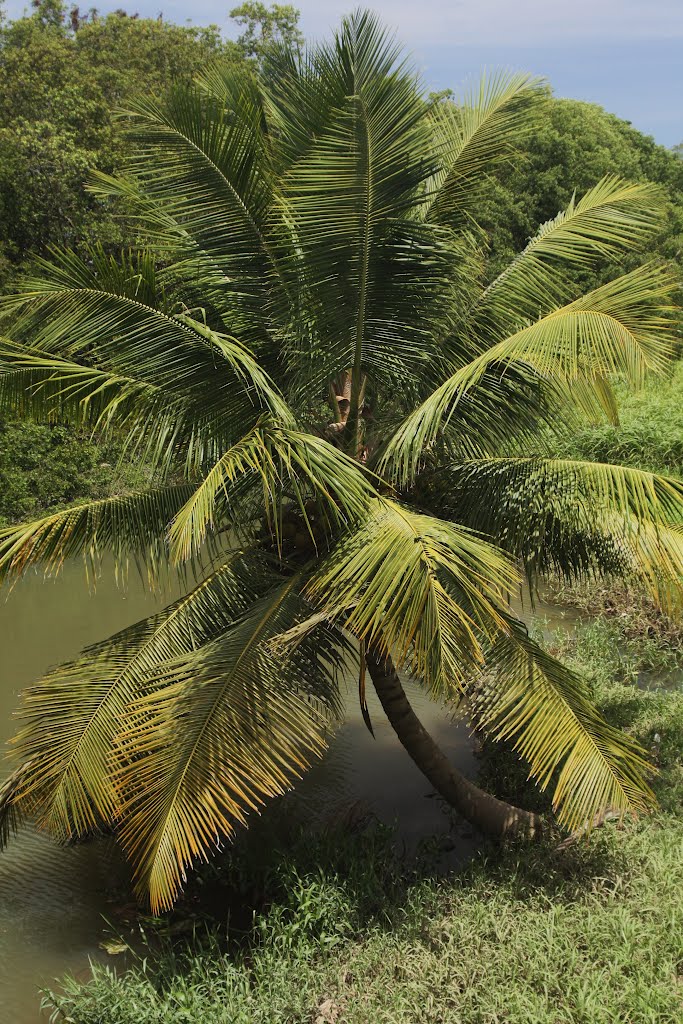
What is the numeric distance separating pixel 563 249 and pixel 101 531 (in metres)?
2.75

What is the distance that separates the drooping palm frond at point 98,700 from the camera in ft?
12.2

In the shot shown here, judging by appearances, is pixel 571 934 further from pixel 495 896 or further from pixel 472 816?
pixel 472 816

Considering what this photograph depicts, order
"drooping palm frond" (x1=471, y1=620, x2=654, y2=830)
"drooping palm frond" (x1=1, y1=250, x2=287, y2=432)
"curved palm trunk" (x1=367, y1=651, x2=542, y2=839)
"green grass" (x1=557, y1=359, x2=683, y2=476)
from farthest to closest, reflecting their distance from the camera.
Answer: "green grass" (x1=557, y1=359, x2=683, y2=476), "curved palm trunk" (x1=367, y1=651, x2=542, y2=839), "drooping palm frond" (x1=1, y1=250, x2=287, y2=432), "drooping palm frond" (x1=471, y1=620, x2=654, y2=830)

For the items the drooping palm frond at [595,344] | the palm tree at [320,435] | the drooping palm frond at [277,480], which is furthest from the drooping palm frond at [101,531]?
the drooping palm frond at [595,344]

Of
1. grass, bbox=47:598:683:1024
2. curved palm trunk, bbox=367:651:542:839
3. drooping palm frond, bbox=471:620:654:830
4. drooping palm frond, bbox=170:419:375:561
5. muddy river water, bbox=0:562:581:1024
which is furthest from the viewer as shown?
curved palm trunk, bbox=367:651:542:839

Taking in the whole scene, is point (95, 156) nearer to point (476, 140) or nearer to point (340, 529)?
point (476, 140)

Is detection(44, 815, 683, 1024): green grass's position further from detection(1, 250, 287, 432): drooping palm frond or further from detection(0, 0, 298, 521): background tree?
detection(0, 0, 298, 521): background tree

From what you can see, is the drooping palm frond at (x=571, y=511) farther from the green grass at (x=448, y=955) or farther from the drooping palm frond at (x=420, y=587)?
the green grass at (x=448, y=955)

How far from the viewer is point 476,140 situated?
15.2 feet

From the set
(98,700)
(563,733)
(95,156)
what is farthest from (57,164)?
(563,733)

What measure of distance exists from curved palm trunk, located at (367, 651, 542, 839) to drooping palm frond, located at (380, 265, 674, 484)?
140cm

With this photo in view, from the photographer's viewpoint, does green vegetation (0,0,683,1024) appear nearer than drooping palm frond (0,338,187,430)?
Yes

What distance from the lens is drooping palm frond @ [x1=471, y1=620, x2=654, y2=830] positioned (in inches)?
141

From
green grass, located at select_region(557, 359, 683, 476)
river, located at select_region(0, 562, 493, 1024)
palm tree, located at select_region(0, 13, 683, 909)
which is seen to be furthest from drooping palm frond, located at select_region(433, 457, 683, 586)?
green grass, located at select_region(557, 359, 683, 476)
